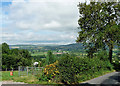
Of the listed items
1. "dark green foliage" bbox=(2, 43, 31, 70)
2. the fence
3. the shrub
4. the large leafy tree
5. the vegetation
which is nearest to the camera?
the shrub

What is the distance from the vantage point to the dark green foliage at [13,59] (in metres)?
25.6

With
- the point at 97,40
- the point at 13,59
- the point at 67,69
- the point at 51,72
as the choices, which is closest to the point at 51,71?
the point at 51,72

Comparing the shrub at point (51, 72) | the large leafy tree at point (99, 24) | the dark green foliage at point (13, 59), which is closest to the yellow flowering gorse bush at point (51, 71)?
the shrub at point (51, 72)

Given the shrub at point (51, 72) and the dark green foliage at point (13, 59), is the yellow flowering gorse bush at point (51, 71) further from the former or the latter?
the dark green foliage at point (13, 59)

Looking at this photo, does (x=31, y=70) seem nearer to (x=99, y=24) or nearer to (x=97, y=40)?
(x=97, y=40)

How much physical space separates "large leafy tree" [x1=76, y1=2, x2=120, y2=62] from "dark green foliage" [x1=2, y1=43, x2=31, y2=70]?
59.3ft

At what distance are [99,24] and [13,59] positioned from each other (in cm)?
2084

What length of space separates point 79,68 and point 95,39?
5.84m

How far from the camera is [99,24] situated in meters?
11.9

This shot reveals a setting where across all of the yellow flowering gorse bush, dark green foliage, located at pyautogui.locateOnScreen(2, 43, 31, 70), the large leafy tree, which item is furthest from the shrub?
dark green foliage, located at pyautogui.locateOnScreen(2, 43, 31, 70)

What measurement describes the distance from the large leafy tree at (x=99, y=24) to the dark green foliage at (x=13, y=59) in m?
18.1

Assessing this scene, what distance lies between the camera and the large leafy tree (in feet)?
37.3

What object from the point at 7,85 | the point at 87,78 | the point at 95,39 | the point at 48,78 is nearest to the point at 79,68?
the point at 87,78

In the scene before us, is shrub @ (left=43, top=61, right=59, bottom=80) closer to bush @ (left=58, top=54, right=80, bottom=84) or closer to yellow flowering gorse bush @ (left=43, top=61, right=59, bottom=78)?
yellow flowering gorse bush @ (left=43, top=61, right=59, bottom=78)
